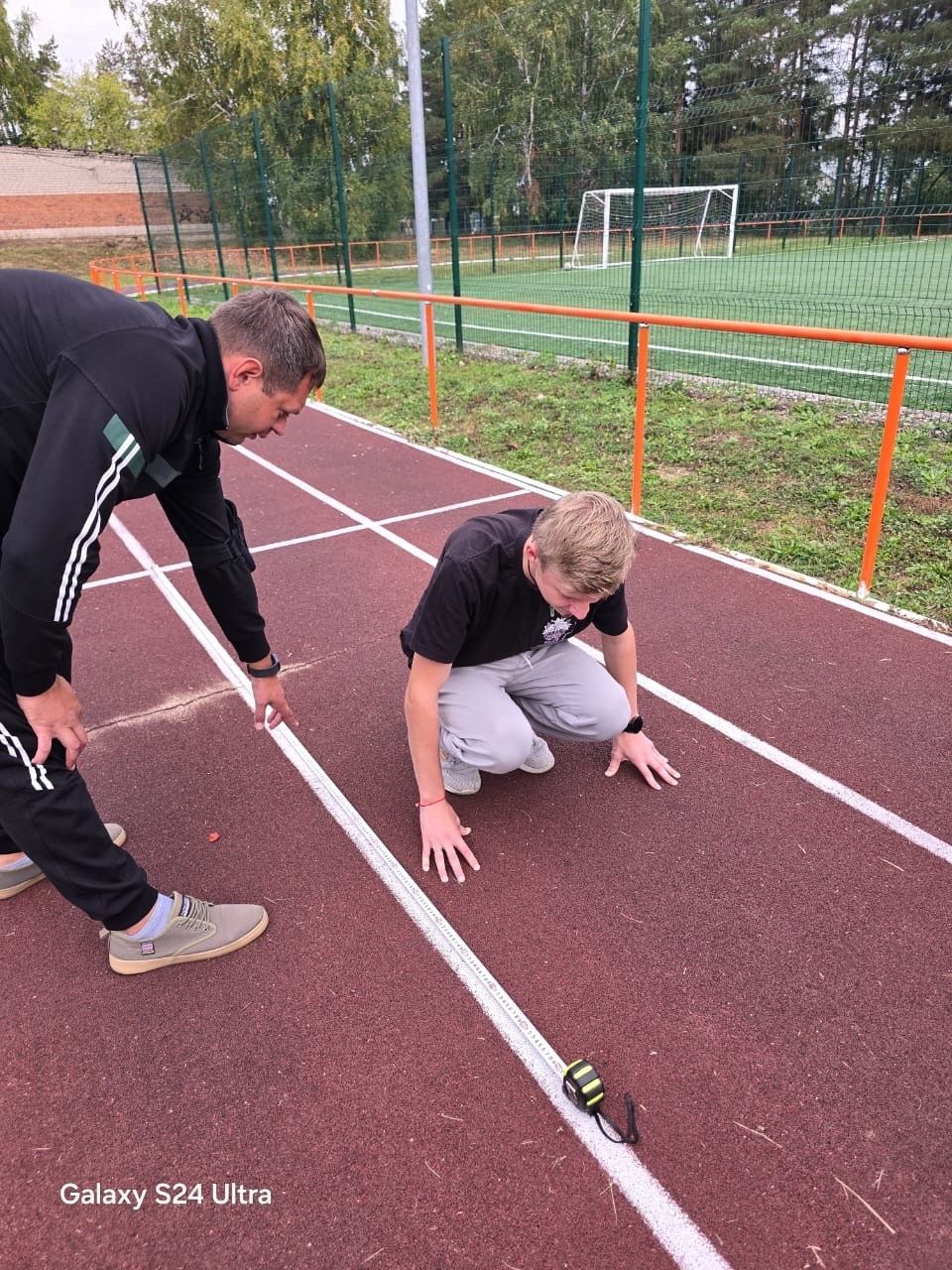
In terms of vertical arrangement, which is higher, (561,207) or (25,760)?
(561,207)

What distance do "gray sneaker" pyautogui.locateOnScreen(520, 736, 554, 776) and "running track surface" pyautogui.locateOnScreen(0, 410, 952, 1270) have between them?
54 millimetres

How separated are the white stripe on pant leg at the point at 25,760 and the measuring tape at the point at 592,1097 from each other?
1371 mm

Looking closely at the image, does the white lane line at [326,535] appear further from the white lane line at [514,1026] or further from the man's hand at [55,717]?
the man's hand at [55,717]

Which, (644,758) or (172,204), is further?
(172,204)

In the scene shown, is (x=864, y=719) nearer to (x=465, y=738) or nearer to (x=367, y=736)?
(x=465, y=738)

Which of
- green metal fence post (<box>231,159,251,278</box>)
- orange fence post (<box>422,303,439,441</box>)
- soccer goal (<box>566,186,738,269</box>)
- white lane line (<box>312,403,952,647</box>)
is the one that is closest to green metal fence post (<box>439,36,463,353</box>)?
soccer goal (<box>566,186,738,269</box>)

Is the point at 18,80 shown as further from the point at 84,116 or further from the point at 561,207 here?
the point at 561,207

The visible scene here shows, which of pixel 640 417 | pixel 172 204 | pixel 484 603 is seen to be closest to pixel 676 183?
pixel 640 417

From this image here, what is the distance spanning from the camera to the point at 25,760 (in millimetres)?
1931

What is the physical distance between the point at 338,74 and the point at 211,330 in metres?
35.7

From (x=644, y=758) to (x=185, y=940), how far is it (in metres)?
1.63

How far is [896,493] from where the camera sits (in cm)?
568

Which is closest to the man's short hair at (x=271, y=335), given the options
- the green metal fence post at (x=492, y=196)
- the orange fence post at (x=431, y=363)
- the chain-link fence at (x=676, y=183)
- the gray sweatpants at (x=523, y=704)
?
the gray sweatpants at (x=523, y=704)

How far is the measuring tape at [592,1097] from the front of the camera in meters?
1.86
